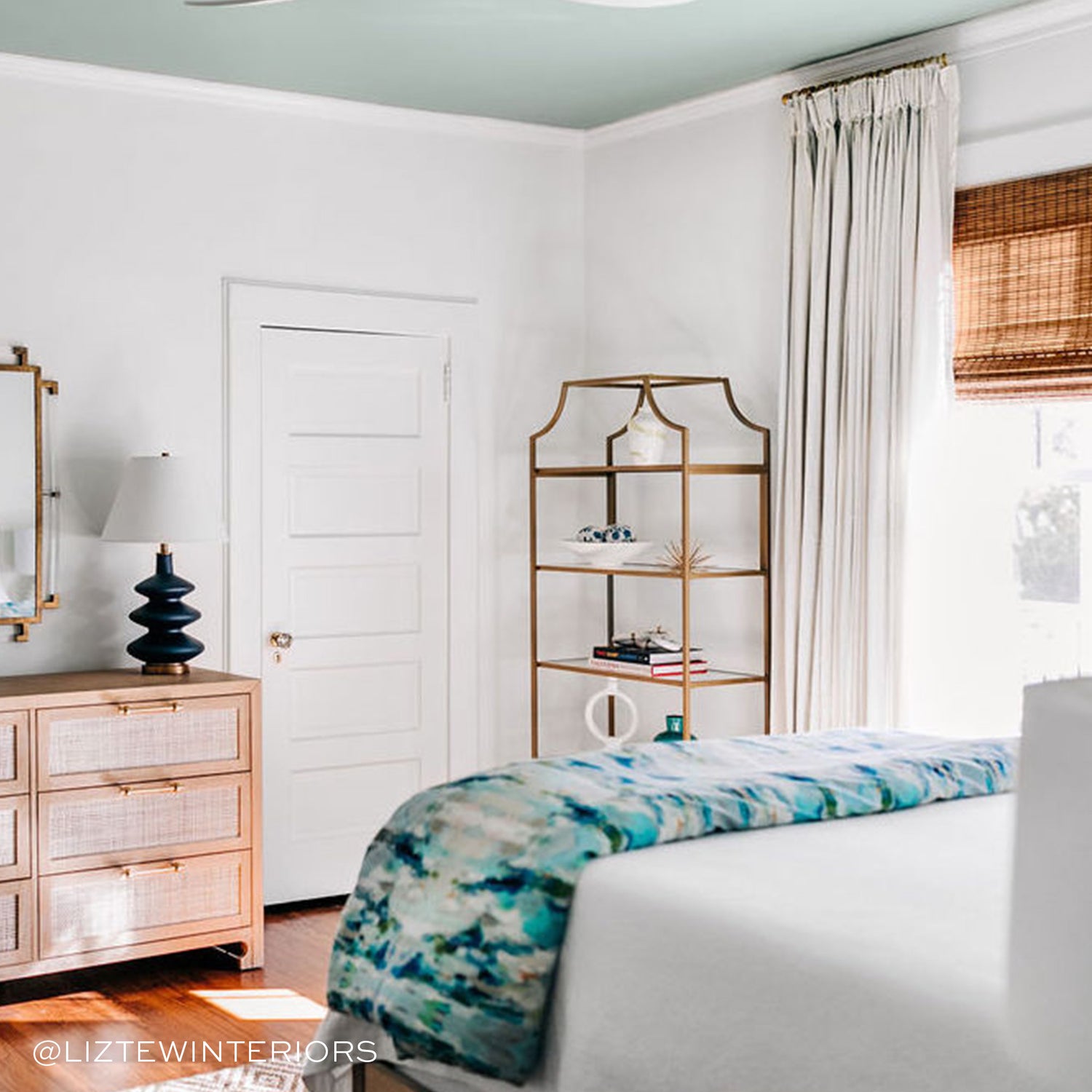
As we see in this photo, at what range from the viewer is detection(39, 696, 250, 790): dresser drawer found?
416cm

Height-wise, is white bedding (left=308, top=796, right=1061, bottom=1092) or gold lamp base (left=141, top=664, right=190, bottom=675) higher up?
gold lamp base (left=141, top=664, right=190, bottom=675)

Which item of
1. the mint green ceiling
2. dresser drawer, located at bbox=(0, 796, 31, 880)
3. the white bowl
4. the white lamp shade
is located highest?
the mint green ceiling

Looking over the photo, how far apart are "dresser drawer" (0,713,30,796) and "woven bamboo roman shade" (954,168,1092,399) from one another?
2665 mm

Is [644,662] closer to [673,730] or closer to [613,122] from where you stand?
[673,730]

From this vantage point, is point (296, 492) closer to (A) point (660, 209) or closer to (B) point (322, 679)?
(B) point (322, 679)

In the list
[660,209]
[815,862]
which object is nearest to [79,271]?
[660,209]

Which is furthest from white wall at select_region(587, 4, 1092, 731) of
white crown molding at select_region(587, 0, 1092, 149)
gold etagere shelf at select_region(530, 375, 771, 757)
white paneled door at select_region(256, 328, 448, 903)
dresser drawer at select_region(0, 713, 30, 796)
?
dresser drawer at select_region(0, 713, 30, 796)

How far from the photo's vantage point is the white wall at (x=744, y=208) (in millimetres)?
4172

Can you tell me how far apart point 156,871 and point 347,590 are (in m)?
1.27

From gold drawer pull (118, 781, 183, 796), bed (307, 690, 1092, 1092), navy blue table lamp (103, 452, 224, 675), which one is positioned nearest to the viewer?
bed (307, 690, 1092, 1092)

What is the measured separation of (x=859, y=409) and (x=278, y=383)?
6.04 feet

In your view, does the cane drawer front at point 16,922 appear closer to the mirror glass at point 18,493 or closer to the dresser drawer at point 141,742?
the dresser drawer at point 141,742

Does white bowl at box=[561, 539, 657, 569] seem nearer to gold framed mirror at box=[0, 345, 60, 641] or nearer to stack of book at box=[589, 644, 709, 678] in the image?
stack of book at box=[589, 644, 709, 678]

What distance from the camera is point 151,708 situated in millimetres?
4293
